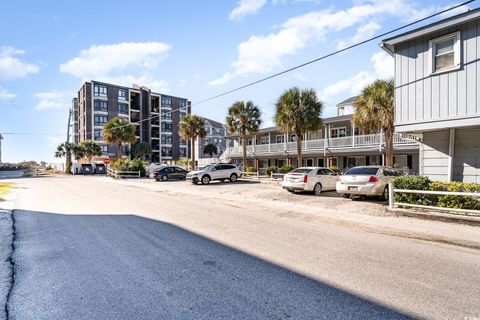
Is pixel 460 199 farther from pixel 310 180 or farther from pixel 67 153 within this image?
pixel 67 153

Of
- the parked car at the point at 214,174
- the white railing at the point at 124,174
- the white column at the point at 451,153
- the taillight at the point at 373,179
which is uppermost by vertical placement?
the white column at the point at 451,153

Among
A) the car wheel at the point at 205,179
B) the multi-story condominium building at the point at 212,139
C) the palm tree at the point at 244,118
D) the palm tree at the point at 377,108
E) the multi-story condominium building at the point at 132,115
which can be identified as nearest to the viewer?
the palm tree at the point at 377,108

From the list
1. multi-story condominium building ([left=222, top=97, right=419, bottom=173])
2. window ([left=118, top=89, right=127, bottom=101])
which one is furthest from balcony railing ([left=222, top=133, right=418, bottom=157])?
window ([left=118, top=89, right=127, bottom=101])

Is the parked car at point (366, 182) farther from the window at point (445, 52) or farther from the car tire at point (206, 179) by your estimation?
the car tire at point (206, 179)

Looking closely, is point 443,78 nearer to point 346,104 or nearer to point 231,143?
point 346,104

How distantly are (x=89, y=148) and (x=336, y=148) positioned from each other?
168ft

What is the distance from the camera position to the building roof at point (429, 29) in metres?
9.79

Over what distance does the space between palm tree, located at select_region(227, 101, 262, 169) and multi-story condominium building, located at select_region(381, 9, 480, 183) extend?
67.1 ft

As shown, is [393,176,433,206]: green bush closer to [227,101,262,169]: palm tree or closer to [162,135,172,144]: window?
[227,101,262,169]: palm tree

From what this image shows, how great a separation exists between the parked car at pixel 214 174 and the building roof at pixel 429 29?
16.3 meters

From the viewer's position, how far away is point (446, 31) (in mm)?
10586

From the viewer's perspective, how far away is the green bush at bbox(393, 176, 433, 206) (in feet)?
32.2

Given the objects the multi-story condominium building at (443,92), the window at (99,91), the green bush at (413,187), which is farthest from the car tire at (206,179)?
the window at (99,91)

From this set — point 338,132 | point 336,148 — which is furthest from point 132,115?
point 336,148
